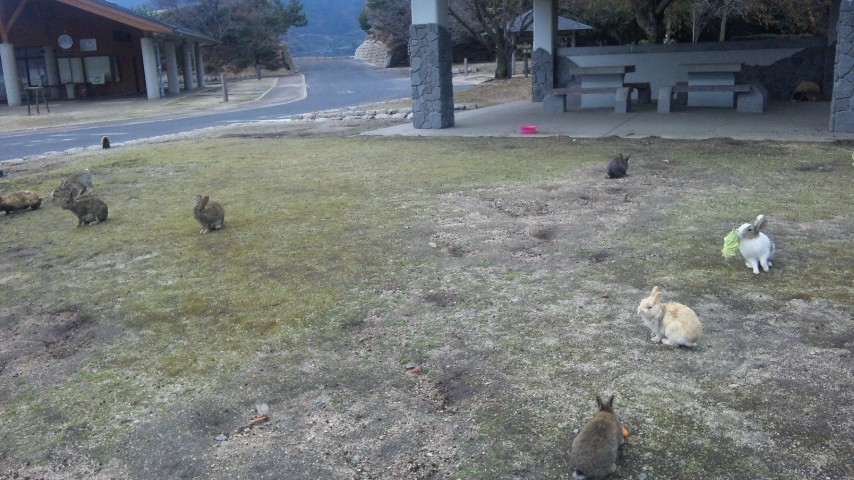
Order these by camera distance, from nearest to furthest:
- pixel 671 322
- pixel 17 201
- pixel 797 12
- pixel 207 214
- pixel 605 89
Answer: pixel 671 322 < pixel 207 214 < pixel 17 201 < pixel 605 89 < pixel 797 12

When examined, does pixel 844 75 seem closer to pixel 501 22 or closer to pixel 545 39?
pixel 545 39

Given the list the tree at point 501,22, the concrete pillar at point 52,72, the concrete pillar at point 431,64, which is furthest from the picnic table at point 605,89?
the concrete pillar at point 52,72

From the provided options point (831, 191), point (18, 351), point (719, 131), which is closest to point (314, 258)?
point (18, 351)

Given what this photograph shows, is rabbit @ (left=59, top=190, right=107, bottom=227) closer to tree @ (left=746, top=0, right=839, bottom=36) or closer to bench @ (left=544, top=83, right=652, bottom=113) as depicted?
bench @ (left=544, top=83, right=652, bottom=113)

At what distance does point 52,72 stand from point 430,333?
127ft

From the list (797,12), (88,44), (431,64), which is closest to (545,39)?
(431,64)

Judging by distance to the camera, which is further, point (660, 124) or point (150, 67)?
point (150, 67)

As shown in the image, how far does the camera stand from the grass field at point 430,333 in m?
3.14

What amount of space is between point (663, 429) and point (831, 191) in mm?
5555

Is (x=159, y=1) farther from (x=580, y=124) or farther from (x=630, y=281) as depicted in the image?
(x=630, y=281)

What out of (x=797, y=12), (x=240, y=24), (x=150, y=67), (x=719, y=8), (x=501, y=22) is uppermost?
(x=240, y=24)

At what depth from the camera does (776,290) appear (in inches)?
187

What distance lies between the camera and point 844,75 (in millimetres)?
11125

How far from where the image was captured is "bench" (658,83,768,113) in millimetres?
15016
